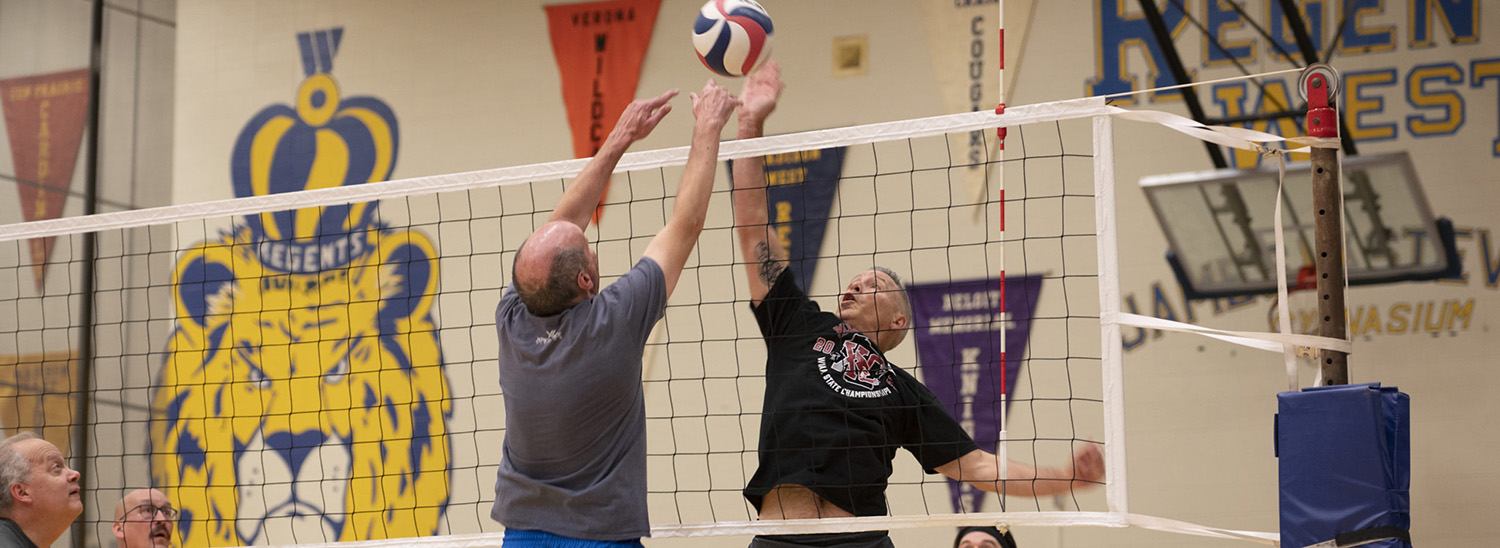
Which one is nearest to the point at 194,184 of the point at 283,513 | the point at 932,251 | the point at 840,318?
the point at 283,513

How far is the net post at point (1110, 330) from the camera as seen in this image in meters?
3.76

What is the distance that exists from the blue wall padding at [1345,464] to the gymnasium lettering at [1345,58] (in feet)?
14.3

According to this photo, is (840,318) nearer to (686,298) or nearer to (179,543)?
(686,298)

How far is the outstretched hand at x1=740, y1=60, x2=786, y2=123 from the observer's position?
4.21 meters

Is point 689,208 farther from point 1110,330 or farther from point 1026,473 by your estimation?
point 1026,473

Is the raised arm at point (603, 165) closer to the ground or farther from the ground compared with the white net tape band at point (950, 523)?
farther from the ground

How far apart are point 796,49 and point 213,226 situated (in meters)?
4.55

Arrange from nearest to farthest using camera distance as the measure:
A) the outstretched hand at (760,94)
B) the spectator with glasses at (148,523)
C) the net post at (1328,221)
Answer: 1. the net post at (1328,221)
2. the outstretched hand at (760,94)
3. the spectator with glasses at (148,523)

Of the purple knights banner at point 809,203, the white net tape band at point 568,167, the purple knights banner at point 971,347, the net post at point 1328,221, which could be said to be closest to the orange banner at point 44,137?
the white net tape band at point 568,167

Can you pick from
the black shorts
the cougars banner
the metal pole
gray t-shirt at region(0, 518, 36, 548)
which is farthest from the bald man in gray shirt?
the metal pole

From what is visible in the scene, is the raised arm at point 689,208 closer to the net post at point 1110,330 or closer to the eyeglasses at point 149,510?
the net post at point 1110,330

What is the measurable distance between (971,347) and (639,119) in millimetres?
4499

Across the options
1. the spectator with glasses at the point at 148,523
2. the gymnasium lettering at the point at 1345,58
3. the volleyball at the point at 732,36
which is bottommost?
the spectator with glasses at the point at 148,523

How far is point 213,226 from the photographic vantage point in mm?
9469
